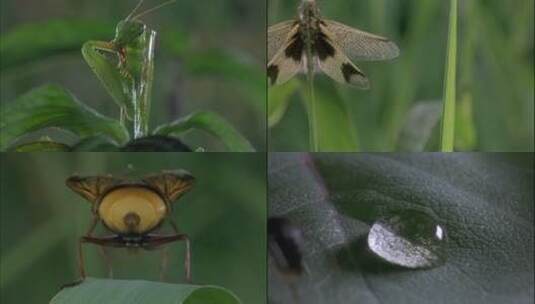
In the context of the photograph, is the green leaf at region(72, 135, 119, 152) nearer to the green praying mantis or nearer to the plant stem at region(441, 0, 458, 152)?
the green praying mantis

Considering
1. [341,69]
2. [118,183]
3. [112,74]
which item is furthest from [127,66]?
[341,69]

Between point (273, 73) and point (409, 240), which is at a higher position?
point (273, 73)

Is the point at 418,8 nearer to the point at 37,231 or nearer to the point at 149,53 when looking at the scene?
the point at 149,53

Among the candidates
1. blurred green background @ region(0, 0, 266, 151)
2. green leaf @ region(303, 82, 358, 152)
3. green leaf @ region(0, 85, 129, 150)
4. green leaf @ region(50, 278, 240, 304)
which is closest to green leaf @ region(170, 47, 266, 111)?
blurred green background @ region(0, 0, 266, 151)

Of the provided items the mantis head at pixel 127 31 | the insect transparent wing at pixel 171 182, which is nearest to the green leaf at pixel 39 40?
the mantis head at pixel 127 31

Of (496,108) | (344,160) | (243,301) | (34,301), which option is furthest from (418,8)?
(34,301)

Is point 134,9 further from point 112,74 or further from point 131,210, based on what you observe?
point 131,210

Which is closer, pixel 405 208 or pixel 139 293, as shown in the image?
pixel 139 293
